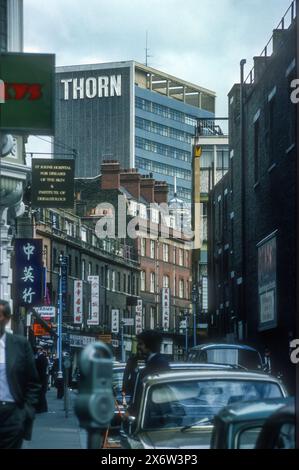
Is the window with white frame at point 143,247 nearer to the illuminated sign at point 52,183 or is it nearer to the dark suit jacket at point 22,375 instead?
the illuminated sign at point 52,183

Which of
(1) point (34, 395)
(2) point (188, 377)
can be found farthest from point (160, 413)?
(1) point (34, 395)

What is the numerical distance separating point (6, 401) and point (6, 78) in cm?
669

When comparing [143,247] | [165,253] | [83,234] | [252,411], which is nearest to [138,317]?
[83,234]

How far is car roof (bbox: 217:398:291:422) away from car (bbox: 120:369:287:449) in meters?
2.72

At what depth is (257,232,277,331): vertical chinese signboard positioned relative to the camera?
3691cm

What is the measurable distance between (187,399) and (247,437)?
3576mm

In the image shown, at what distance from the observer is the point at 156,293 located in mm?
108938

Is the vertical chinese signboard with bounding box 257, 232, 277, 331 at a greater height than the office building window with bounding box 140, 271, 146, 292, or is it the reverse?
the office building window with bounding box 140, 271, 146, 292

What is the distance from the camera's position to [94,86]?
135m

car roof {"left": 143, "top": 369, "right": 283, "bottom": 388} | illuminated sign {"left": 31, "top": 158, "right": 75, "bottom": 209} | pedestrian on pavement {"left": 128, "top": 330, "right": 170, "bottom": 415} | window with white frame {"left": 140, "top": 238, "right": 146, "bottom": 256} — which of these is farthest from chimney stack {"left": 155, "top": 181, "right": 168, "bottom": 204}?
car roof {"left": 143, "top": 369, "right": 283, "bottom": 388}

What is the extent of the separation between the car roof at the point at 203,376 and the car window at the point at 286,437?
459 centimetres

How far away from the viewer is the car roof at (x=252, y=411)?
283 inches

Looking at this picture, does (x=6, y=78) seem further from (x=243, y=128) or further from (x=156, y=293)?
(x=156, y=293)

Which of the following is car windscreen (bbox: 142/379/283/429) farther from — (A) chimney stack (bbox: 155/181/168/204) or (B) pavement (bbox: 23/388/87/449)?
(A) chimney stack (bbox: 155/181/168/204)
